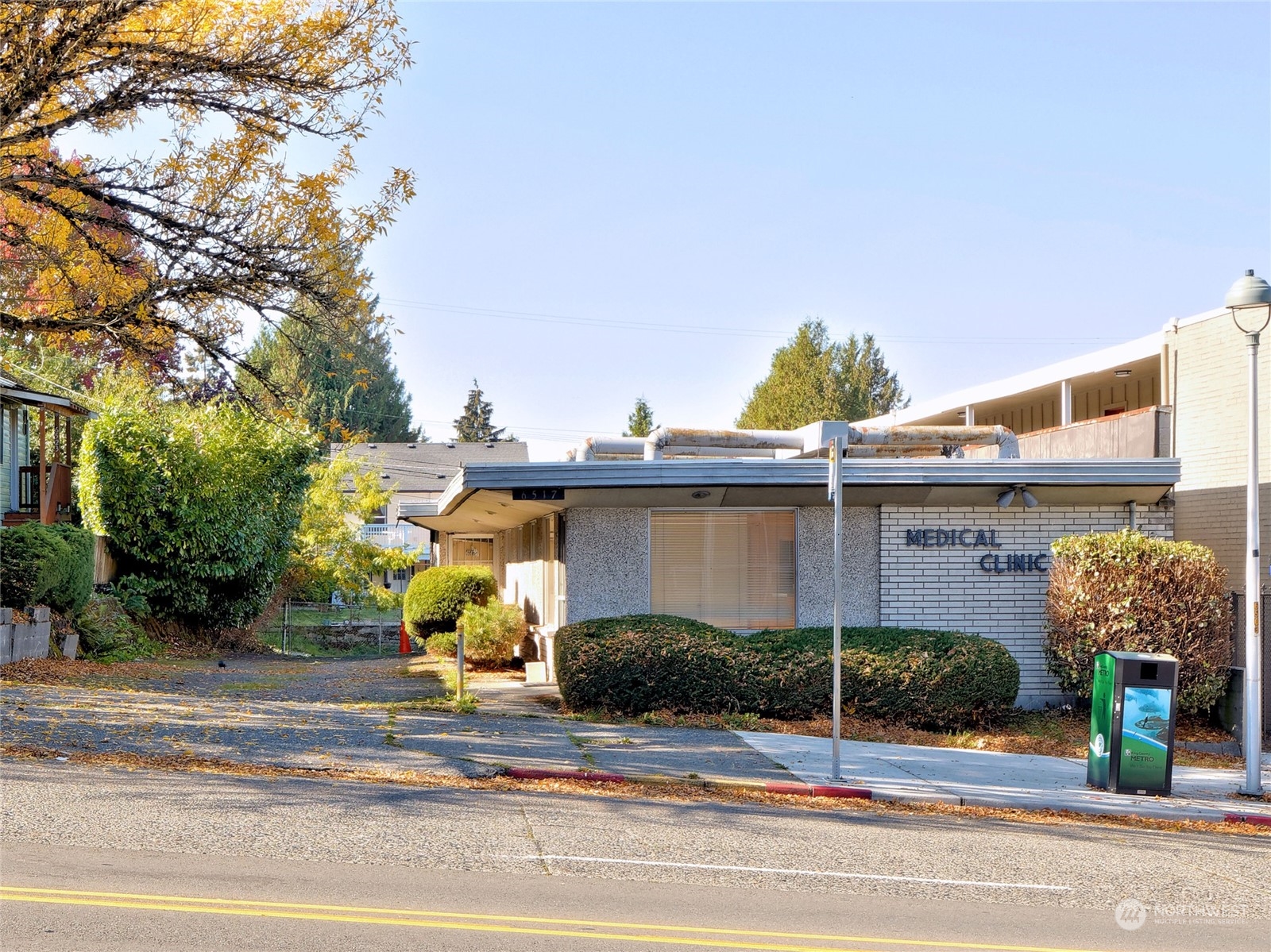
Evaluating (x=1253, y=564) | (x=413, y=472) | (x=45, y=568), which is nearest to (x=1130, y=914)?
(x=1253, y=564)

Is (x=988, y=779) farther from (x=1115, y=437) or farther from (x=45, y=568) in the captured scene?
(x=45, y=568)

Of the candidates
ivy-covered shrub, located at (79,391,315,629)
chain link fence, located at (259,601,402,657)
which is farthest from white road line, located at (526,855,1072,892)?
chain link fence, located at (259,601,402,657)

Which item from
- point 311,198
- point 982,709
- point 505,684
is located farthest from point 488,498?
point 982,709

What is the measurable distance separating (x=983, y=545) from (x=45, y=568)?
1369 centimetres

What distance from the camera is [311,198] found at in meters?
15.1

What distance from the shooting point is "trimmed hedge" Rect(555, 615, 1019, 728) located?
47.6 ft

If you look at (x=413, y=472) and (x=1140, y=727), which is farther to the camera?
(x=413, y=472)

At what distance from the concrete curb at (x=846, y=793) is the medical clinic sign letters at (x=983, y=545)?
19.6ft

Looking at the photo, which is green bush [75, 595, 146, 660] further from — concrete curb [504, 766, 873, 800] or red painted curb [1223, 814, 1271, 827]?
red painted curb [1223, 814, 1271, 827]

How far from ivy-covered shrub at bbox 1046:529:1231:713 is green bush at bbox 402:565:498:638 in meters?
12.7

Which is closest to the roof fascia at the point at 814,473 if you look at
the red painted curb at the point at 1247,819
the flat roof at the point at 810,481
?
the flat roof at the point at 810,481

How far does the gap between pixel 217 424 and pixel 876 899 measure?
20692 mm

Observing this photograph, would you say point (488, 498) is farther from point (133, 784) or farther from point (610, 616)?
point (133, 784)

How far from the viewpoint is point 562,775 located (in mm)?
10922
